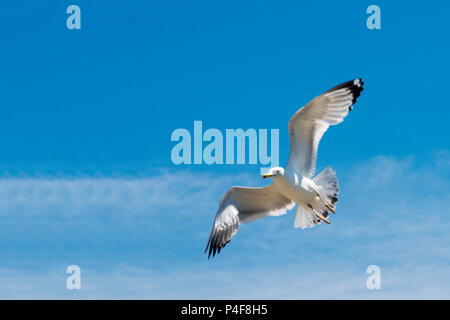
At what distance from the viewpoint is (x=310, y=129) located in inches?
295

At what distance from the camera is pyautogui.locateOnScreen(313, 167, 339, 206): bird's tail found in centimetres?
765

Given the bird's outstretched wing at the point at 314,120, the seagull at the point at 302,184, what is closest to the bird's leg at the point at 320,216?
the seagull at the point at 302,184

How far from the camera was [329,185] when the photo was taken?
7652mm

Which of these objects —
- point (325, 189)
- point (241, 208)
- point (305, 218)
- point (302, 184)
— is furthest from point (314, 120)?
point (241, 208)

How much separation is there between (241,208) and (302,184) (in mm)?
1177

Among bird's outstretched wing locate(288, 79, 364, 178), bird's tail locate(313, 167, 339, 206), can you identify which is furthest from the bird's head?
bird's tail locate(313, 167, 339, 206)

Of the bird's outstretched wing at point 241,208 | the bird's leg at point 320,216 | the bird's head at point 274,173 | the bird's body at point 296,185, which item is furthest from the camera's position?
the bird's outstretched wing at point 241,208

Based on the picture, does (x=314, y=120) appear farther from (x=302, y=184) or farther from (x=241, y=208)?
(x=241, y=208)

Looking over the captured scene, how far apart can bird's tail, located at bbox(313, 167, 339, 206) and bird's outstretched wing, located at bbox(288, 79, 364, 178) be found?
173mm

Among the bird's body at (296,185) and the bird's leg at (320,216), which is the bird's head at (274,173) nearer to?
the bird's body at (296,185)

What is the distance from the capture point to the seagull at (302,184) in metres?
7.42

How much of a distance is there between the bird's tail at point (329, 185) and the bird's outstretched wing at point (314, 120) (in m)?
0.17
